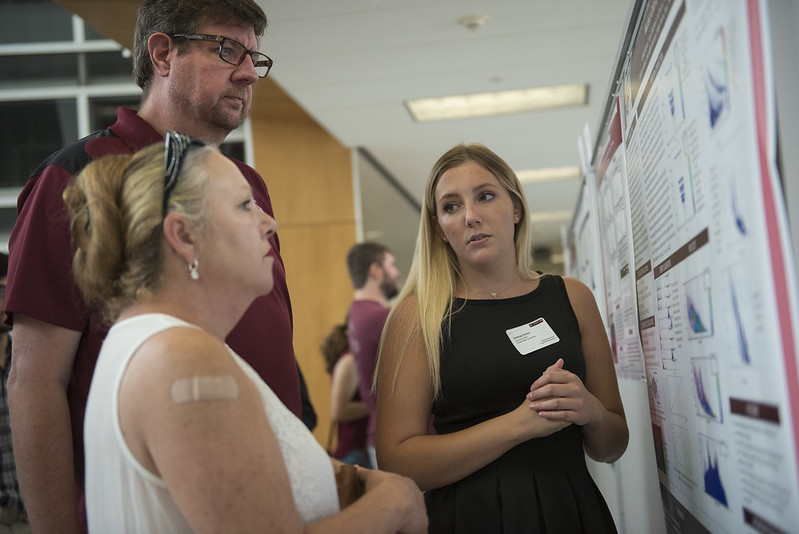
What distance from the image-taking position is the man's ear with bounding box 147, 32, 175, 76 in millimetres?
1685

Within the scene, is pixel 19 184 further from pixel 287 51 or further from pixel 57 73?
pixel 287 51

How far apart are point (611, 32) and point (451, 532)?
13.3ft

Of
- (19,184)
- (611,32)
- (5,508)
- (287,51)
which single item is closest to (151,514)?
(5,508)

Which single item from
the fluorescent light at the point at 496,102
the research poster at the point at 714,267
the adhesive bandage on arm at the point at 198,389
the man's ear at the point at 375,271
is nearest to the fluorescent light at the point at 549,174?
the fluorescent light at the point at 496,102

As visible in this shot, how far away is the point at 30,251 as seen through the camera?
137cm

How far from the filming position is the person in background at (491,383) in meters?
1.56

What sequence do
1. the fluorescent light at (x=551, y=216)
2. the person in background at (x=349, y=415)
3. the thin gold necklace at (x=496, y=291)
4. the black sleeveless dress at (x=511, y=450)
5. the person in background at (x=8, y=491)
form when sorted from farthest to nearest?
the fluorescent light at (x=551, y=216) → the person in background at (x=349, y=415) → the person in background at (x=8, y=491) → the thin gold necklace at (x=496, y=291) → the black sleeveless dress at (x=511, y=450)

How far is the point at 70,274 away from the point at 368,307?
9.62ft

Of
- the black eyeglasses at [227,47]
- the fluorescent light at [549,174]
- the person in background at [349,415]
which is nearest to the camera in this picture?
the black eyeglasses at [227,47]

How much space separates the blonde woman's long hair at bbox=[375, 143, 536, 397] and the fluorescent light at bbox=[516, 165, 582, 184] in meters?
6.98

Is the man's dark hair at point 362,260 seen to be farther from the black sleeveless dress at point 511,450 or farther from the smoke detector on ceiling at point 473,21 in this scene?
the black sleeveless dress at point 511,450

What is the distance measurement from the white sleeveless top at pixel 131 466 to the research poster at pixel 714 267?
611 millimetres

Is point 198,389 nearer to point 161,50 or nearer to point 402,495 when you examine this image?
point 402,495

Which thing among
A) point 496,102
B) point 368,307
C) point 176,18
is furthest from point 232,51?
point 496,102
